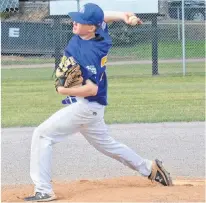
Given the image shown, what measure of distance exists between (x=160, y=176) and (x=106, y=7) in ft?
55.5

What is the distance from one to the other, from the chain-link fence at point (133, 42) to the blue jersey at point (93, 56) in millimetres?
15621

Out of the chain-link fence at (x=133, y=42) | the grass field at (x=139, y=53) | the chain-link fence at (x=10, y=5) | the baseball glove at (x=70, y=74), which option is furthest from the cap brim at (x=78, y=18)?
the chain-link fence at (x=10, y=5)

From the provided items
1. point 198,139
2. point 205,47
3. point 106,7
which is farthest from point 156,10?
point 198,139

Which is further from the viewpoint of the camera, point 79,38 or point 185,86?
point 185,86

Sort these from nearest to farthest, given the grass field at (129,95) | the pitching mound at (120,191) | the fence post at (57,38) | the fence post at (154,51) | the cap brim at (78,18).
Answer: the pitching mound at (120,191) → the cap brim at (78,18) → the grass field at (129,95) → the fence post at (57,38) → the fence post at (154,51)

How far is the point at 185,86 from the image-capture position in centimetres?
1934

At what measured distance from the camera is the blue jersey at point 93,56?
6840mm

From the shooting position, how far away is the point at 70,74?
6828mm

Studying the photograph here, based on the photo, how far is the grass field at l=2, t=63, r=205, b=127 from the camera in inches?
537

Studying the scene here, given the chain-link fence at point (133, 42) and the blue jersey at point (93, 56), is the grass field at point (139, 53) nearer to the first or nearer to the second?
the chain-link fence at point (133, 42)

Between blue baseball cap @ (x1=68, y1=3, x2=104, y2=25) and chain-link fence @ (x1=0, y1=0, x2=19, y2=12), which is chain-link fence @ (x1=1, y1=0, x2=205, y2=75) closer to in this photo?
chain-link fence @ (x1=0, y1=0, x2=19, y2=12)

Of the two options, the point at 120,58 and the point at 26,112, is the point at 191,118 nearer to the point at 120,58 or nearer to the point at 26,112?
the point at 26,112

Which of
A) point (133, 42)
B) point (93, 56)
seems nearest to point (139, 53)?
point (133, 42)

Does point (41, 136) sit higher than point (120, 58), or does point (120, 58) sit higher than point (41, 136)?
point (41, 136)
